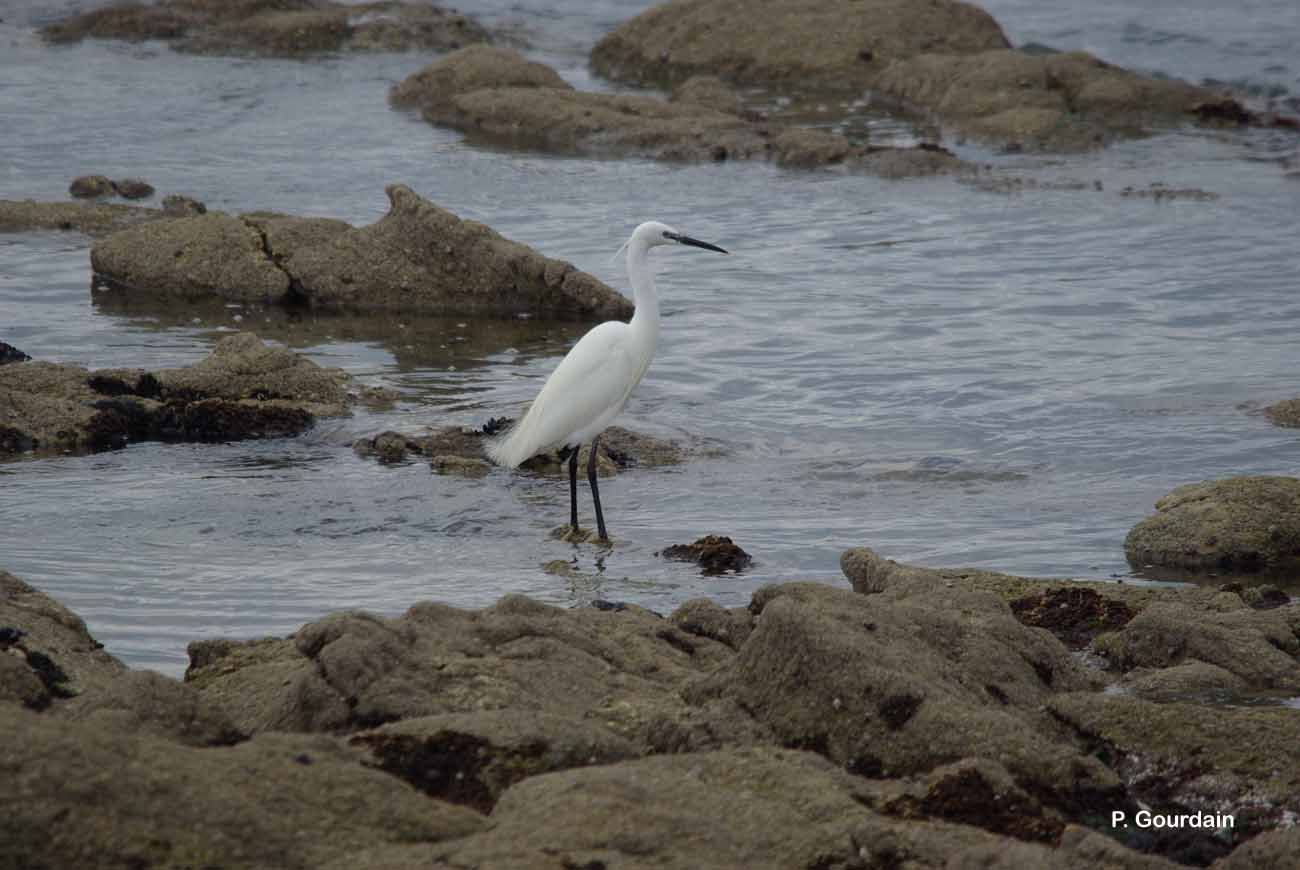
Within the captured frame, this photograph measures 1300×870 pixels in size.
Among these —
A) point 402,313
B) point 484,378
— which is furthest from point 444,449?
point 402,313

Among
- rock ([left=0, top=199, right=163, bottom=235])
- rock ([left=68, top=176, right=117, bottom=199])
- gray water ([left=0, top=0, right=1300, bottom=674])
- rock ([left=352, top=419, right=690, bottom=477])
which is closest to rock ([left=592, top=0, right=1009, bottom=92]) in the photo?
gray water ([left=0, top=0, right=1300, bottom=674])

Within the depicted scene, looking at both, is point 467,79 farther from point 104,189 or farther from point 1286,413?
point 1286,413

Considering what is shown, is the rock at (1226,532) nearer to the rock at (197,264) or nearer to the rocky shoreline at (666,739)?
the rocky shoreline at (666,739)

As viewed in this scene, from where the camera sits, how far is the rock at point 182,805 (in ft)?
9.88

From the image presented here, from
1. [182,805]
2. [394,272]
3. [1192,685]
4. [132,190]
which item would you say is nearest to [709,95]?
[132,190]

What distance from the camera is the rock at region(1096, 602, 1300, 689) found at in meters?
5.30

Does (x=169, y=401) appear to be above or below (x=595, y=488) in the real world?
above

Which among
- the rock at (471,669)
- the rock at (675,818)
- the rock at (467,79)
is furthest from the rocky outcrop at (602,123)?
the rock at (675,818)

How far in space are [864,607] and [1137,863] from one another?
5.88ft

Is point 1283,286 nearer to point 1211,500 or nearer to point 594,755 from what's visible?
point 1211,500

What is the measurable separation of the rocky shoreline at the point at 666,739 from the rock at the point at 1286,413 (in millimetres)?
4059

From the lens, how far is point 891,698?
14.0ft

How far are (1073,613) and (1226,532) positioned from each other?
60.2 inches

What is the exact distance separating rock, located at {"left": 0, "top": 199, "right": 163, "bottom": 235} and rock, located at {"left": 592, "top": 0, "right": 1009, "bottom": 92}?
909 cm
